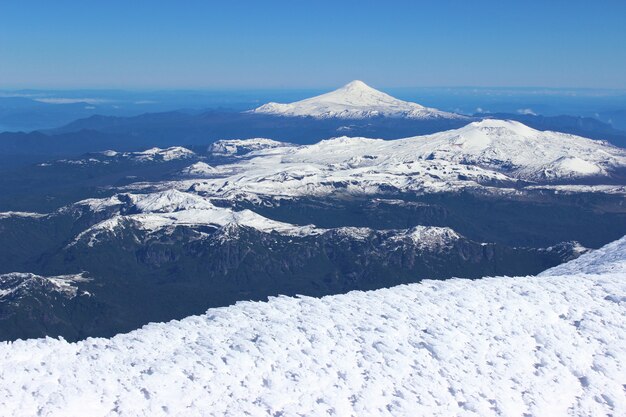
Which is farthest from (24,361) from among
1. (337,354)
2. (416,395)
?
(416,395)

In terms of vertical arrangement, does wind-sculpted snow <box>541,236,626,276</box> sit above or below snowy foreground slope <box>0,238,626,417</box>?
below

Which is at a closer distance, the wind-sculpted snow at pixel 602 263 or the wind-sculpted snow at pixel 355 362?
the wind-sculpted snow at pixel 355 362

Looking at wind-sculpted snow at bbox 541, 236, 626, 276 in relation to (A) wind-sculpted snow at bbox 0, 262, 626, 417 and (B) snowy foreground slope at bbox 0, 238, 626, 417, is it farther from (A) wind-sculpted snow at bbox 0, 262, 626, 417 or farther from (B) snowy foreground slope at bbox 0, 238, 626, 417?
(B) snowy foreground slope at bbox 0, 238, 626, 417

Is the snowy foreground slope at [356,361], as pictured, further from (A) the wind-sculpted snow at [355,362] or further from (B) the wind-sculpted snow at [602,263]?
(B) the wind-sculpted snow at [602,263]

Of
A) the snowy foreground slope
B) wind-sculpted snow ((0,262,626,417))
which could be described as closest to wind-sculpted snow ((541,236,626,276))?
wind-sculpted snow ((0,262,626,417))

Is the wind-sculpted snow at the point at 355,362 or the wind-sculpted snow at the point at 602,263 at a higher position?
the wind-sculpted snow at the point at 355,362

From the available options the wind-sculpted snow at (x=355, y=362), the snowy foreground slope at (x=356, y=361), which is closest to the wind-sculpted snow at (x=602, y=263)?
the wind-sculpted snow at (x=355, y=362)

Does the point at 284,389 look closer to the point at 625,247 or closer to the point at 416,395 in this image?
the point at 416,395
